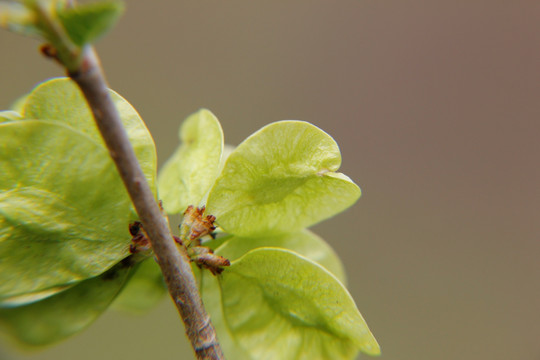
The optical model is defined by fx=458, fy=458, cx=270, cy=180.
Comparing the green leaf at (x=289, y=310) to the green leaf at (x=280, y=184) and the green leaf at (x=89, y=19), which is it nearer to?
the green leaf at (x=280, y=184)

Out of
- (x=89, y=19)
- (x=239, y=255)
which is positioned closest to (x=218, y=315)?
(x=239, y=255)

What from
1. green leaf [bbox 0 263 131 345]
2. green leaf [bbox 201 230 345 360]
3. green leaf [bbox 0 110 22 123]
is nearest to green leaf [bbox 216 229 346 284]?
green leaf [bbox 201 230 345 360]

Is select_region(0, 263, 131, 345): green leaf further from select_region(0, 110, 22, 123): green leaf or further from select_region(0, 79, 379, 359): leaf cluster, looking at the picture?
select_region(0, 110, 22, 123): green leaf

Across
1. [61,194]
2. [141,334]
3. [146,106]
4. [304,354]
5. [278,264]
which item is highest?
[61,194]

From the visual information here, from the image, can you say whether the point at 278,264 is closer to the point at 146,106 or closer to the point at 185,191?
the point at 185,191

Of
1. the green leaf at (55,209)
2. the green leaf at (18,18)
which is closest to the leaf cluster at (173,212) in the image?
the green leaf at (55,209)

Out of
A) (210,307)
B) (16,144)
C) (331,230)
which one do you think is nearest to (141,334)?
(331,230)
